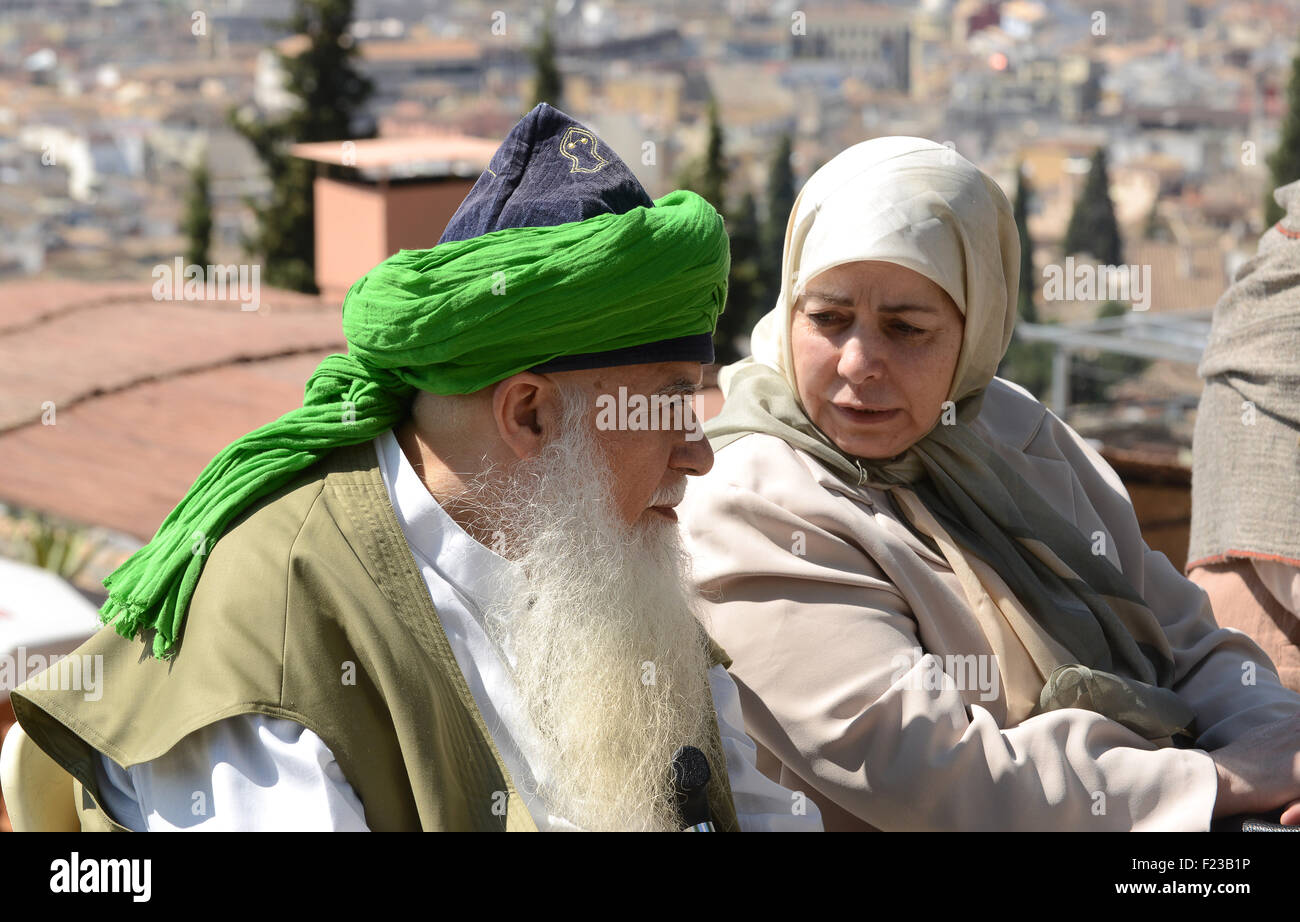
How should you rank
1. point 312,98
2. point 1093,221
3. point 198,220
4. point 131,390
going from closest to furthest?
point 131,390 → point 198,220 → point 312,98 → point 1093,221

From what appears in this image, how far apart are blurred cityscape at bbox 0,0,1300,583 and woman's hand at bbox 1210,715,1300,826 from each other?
1452 millimetres

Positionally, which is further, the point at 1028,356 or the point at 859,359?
the point at 1028,356

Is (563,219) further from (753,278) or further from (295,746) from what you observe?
(753,278)

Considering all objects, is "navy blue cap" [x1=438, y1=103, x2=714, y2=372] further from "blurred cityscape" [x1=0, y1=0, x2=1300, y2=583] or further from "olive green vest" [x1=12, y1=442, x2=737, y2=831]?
"blurred cityscape" [x1=0, y1=0, x2=1300, y2=583]

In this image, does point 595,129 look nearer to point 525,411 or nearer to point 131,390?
point 131,390

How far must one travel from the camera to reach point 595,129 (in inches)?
298

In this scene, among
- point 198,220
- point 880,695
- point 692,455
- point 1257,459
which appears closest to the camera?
point 692,455

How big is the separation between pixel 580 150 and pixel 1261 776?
1.40 metres

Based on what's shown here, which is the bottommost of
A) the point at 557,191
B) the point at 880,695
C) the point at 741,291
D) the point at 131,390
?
the point at 741,291

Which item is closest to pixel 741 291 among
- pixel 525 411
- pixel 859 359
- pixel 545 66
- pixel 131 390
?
pixel 545 66

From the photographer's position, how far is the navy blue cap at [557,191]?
1.78m

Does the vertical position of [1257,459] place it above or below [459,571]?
below

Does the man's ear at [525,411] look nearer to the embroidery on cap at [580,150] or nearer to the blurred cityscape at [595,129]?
the embroidery on cap at [580,150]

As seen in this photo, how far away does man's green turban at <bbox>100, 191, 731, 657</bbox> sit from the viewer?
1686 millimetres
